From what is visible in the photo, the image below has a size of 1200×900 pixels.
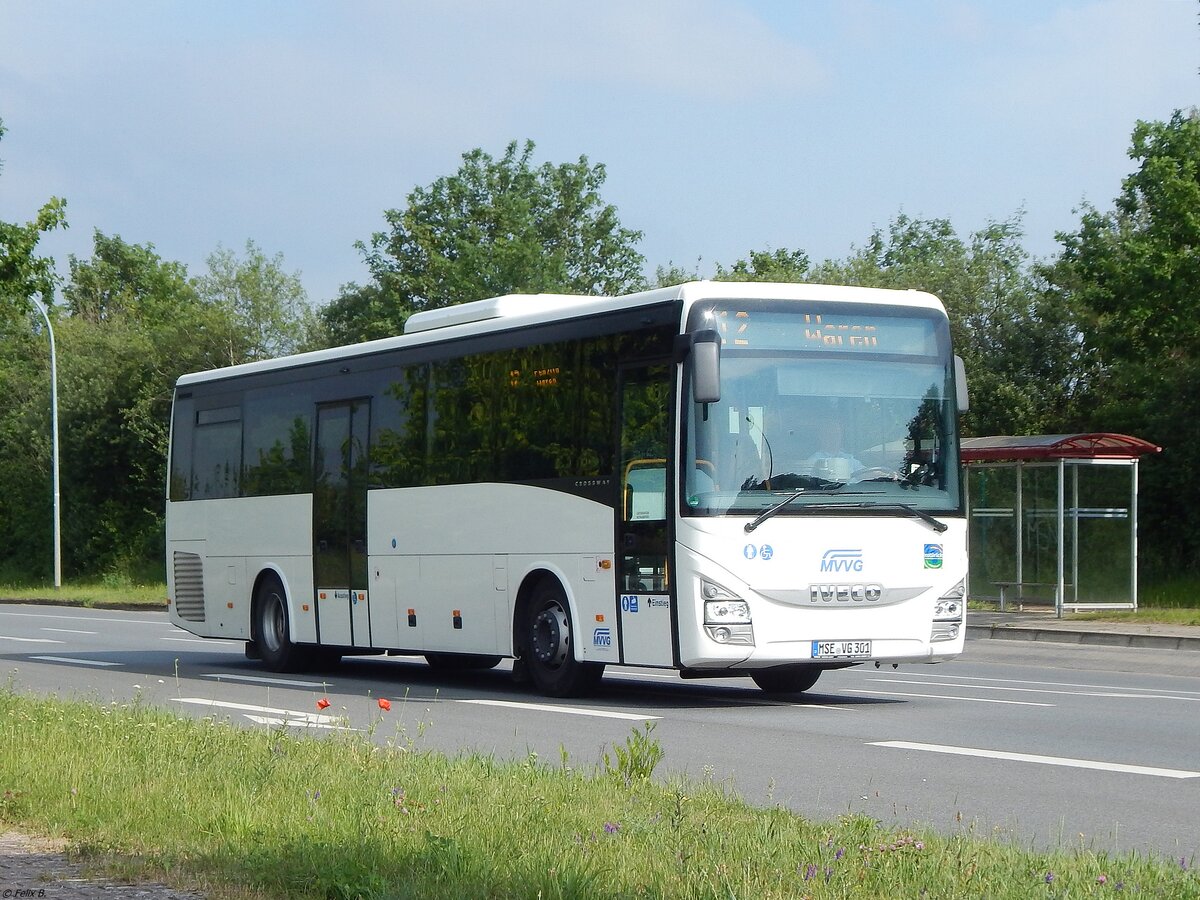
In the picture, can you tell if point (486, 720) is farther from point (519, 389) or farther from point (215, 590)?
point (215, 590)

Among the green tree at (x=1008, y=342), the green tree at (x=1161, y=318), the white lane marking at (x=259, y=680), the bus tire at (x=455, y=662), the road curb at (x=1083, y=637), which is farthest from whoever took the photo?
the green tree at (x=1008, y=342)

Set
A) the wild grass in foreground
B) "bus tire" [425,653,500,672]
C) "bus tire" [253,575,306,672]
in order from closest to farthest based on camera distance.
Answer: the wild grass in foreground
"bus tire" [425,653,500,672]
"bus tire" [253,575,306,672]

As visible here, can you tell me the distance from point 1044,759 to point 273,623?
11471 millimetres

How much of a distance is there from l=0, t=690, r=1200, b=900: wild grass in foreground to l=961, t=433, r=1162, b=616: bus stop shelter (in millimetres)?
18323

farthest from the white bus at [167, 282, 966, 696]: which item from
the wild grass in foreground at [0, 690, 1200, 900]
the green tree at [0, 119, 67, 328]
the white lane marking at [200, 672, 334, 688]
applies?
the green tree at [0, 119, 67, 328]

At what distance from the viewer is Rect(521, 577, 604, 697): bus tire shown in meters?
14.9

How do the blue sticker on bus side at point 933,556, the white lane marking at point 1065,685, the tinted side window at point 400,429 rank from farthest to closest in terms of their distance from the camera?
the tinted side window at point 400,429 < the white lane marking at point 1065,685 < the blue sticker on bus side at point 933,556

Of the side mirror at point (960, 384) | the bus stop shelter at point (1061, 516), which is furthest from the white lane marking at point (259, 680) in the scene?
the bus stop shelter at point (1061, 516)

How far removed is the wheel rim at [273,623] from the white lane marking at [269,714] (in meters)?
4.16

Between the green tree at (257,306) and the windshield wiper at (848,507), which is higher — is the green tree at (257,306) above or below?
above

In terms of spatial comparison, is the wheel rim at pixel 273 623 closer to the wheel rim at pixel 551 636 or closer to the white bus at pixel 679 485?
the white bus at pixel 679 485

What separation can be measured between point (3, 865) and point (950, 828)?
413 centimetres

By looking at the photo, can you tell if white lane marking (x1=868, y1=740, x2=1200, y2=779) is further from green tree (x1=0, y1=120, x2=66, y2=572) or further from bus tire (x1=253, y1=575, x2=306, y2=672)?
green tree (x1=0, y1=120, x2=66, y2=572)

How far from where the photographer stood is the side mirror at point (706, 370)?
1309 centimetres
